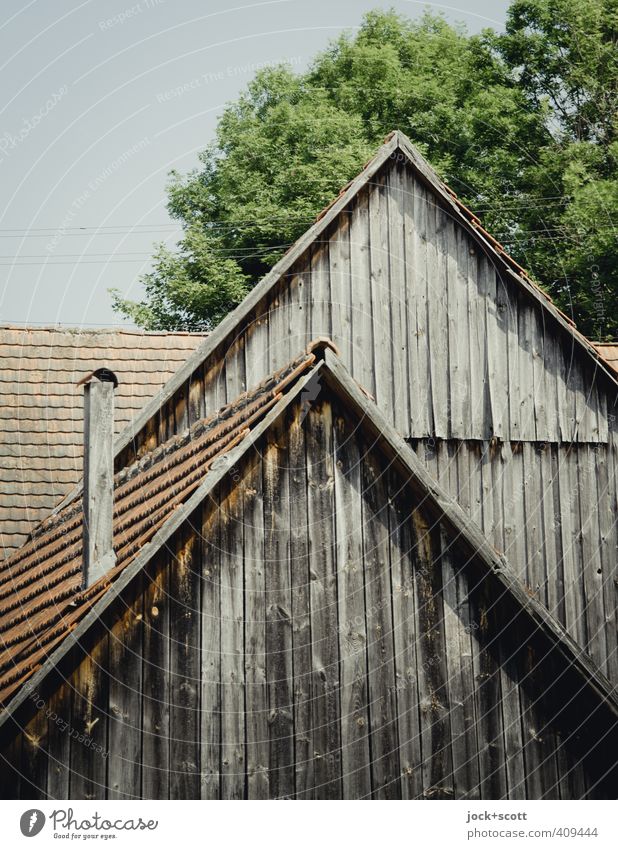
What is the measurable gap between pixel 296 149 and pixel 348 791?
61.1ft

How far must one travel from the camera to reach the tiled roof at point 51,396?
1157 cm

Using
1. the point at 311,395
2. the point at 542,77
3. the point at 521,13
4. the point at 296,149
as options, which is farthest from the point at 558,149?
the point at 311,395

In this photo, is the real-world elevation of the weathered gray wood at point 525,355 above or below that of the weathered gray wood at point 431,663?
above

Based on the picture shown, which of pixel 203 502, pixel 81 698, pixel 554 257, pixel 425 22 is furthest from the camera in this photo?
pixel 425 22

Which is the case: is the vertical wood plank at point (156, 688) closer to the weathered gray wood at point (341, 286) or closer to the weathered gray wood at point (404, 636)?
the weathered gray wood at point (404, 636)

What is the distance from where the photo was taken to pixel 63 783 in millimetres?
5066

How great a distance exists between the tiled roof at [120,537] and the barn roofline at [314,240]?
150 centimetres

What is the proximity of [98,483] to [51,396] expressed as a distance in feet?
22.9

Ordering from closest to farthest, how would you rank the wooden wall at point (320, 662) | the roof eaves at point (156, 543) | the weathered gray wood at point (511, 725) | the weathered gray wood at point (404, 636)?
the roof eaves at point (156, 543), the wooden wall at point (320, 662), the weathered gray wood at point (404, 636), the weathered gray wood at point (511, 725)

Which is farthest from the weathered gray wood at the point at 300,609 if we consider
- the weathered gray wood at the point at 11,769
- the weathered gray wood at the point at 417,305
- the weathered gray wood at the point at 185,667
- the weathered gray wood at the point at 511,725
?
the weathered gray wood at the point at 417,305

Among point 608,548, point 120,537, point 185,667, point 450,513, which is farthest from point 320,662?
point 608,548

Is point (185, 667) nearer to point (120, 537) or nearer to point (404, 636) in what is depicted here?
point (120, 537)

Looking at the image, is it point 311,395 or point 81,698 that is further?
point 311,395

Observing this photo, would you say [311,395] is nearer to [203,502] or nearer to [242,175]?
[203,502]
